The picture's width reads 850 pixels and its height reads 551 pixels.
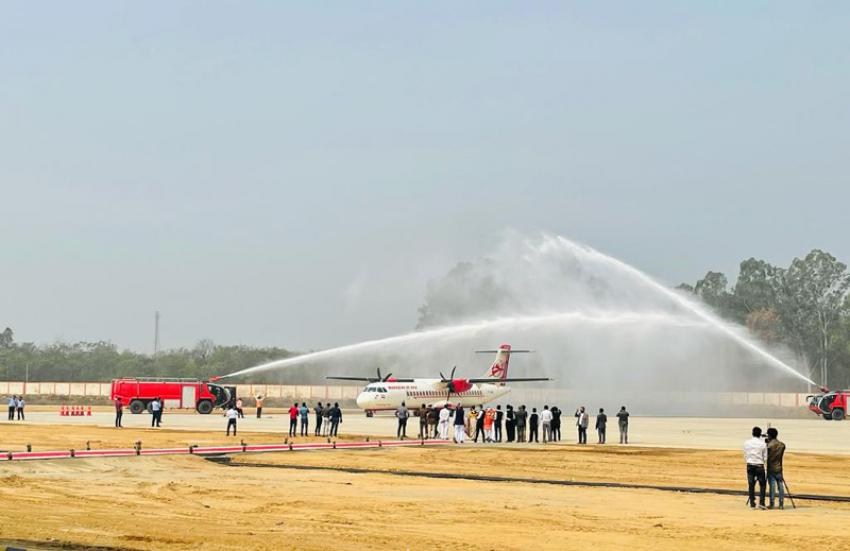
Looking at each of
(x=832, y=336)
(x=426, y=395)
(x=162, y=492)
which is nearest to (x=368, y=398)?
(x=426, y=395)

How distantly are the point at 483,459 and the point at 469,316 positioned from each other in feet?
295

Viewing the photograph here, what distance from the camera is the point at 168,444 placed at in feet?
136

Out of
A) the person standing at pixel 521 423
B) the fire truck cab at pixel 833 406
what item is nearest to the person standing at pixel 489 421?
the person standing at pixel 521 423

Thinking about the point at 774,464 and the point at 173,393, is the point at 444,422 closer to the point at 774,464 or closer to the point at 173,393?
the point at 774,464

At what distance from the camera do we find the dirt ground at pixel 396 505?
18.0 m

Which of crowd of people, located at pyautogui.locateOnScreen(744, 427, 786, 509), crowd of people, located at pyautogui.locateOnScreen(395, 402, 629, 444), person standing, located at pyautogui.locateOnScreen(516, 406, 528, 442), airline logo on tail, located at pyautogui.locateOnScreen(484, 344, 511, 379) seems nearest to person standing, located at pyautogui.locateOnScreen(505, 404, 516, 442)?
crowd of people, located at pyautogui.locateOnScreen(395, 402, 629, 444)

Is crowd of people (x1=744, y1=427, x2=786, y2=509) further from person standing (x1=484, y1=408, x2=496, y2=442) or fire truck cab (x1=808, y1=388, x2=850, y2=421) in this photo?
fire truck cab (x1=808, y1=388, x2=850, y2=421)

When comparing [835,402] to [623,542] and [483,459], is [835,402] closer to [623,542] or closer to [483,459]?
[483,459]

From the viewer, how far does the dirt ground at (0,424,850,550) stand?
59.2 ft

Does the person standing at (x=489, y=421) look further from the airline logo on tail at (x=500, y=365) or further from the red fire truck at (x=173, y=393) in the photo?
the red fire truck at (x=173, y=393)

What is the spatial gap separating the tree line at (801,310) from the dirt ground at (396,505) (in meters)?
102

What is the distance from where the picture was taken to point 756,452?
73.8ft

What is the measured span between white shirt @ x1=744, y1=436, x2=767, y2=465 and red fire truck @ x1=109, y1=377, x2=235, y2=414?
58.7 m

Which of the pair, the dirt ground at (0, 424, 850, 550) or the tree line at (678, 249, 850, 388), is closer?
the dirt ground at (0, 424, 850, 550)
